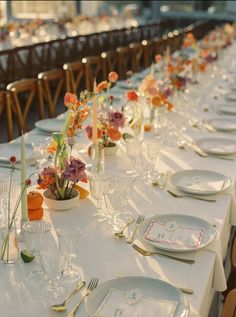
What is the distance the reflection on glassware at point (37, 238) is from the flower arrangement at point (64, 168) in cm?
37

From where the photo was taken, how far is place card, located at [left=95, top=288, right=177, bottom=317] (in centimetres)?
130

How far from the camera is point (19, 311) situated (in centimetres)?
132

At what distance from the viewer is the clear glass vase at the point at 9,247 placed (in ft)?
5.00

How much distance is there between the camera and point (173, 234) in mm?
1717

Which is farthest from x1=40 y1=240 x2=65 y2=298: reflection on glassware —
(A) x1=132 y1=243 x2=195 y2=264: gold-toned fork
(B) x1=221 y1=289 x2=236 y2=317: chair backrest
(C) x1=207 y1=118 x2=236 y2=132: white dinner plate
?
(C) x1=207 y1=118 x2=236 y2=132: white dinner plate

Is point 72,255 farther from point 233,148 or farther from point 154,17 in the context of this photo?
point 154,17

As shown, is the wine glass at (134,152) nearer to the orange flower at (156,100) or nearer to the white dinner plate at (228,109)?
the orange flower at (156,100)

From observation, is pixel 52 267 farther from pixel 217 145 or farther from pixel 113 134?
pixel 217 145

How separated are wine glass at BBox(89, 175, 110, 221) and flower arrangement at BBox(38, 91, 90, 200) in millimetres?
61

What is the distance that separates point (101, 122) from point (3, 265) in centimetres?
104

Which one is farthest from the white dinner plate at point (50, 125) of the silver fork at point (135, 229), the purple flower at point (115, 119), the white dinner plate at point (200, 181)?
the silver fork at point (135, 229)

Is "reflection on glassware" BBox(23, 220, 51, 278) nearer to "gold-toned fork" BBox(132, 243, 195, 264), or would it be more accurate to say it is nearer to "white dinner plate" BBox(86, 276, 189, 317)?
"white dinner plate" BBox(86, 276, 189, 317)

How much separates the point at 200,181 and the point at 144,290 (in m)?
0.87

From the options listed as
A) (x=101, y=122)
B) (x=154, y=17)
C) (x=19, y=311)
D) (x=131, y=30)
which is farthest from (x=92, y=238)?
(x=154, y=17)
